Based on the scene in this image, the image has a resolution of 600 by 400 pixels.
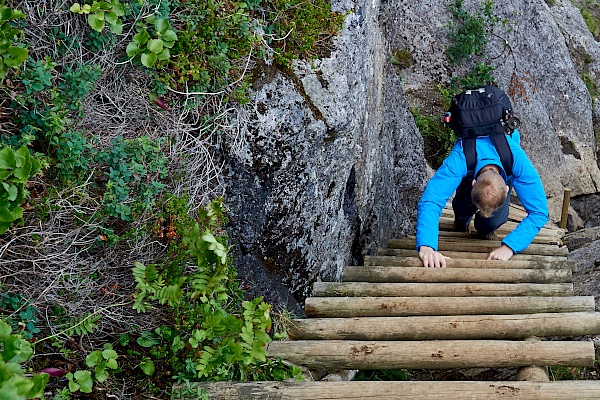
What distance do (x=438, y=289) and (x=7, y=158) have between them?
10.5 ft

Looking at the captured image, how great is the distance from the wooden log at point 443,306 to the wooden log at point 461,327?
286 mm

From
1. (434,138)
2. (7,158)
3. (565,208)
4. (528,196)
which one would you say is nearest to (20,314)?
(7,158)

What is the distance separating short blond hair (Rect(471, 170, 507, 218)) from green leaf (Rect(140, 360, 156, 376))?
9.84ft

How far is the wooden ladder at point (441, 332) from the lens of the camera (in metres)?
2.81

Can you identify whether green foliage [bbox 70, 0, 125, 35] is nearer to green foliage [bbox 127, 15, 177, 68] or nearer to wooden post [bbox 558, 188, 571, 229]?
green foliage [bbox 127, 15, 177, 68]

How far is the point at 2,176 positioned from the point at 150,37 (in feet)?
4.72

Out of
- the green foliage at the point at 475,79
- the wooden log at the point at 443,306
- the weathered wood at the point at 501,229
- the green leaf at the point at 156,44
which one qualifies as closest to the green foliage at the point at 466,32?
the green foliage at the point at 475,79

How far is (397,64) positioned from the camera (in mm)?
11922

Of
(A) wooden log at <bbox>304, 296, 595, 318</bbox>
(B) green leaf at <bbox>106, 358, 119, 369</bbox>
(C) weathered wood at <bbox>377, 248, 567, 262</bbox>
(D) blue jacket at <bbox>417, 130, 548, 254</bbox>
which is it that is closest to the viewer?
(B) green leaf at <bbox>106, 358, 119, 369</bbox>

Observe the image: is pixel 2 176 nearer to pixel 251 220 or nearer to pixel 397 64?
pixel 251 220

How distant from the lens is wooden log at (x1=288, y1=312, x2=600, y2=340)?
138 inches

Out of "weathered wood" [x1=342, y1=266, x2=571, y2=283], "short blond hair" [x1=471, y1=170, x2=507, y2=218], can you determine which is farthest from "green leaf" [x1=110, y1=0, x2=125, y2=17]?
"short blond hair" [x1=471, y1=170, x2=507, y2=218]

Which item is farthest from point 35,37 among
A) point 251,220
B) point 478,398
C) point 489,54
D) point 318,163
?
point 489,54

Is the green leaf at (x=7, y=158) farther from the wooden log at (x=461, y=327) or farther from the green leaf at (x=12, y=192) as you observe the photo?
the wooden log at (x=461, y=327)
